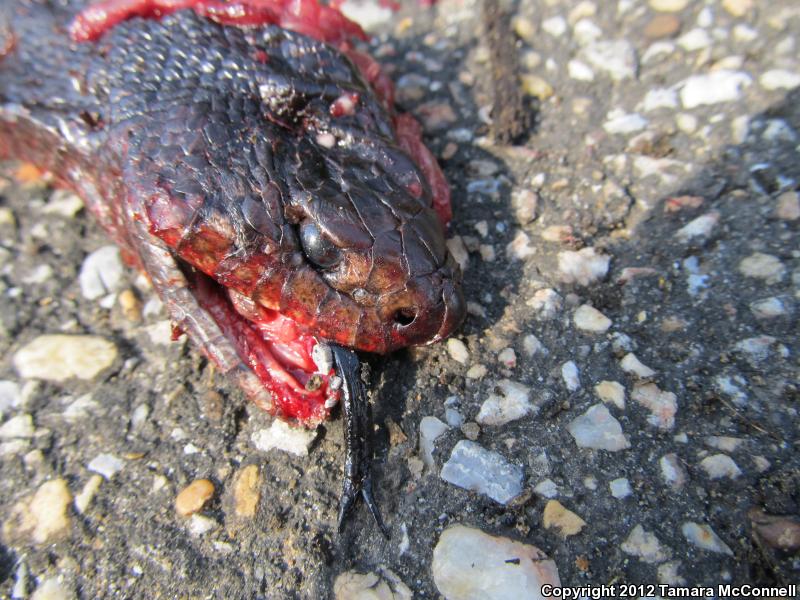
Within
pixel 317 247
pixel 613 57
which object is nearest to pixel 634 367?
pixel 317 247

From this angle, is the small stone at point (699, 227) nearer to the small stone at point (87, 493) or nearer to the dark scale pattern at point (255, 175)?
the dark scale pattern at point (255, 175)

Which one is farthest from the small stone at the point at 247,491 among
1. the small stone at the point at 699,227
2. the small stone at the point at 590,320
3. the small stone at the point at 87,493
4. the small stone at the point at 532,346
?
the small stone at the point at 699,227

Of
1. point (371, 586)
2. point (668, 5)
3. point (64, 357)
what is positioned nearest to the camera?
point (371, 586)

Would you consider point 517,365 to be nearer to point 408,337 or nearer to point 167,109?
point 408,337

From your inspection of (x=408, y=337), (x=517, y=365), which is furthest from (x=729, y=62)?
(x=408, y=337)

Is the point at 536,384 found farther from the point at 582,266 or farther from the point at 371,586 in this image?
the point at 371,586

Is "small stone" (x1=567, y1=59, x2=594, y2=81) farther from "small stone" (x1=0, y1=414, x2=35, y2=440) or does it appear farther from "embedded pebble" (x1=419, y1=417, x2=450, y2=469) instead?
"small stone" (x1=0, y1=414, x2=35, y2=440)
